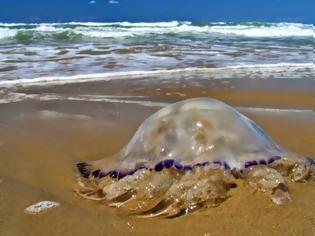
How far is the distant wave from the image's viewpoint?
49.8ft

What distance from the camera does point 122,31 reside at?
1681 centimetres

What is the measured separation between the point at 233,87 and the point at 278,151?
3551mm

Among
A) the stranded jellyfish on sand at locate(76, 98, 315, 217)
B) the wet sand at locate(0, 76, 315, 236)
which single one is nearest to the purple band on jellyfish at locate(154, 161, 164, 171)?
the stranded jellyfish on sand at locate(76, 98, 315, 217)

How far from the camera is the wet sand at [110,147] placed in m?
2.42

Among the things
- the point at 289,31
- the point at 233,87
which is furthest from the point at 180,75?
the point at 289,31

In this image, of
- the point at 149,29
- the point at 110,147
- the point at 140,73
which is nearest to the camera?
the point at 110,147

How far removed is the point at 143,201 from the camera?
103 inches

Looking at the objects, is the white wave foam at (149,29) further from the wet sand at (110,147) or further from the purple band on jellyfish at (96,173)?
the purple band on jellyfish at (96,173)

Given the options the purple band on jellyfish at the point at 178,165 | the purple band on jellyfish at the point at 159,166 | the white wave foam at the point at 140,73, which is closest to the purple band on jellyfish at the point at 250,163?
the purple band on jellyfish at the point at 178,165

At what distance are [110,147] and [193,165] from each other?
4.35ft

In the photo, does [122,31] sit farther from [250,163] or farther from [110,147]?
[250,163]

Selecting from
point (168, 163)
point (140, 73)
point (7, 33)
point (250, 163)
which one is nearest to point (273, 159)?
point (250, 163)

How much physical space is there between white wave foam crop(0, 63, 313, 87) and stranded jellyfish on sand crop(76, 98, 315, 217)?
3.90m

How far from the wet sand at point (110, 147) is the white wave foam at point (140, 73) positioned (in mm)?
396
